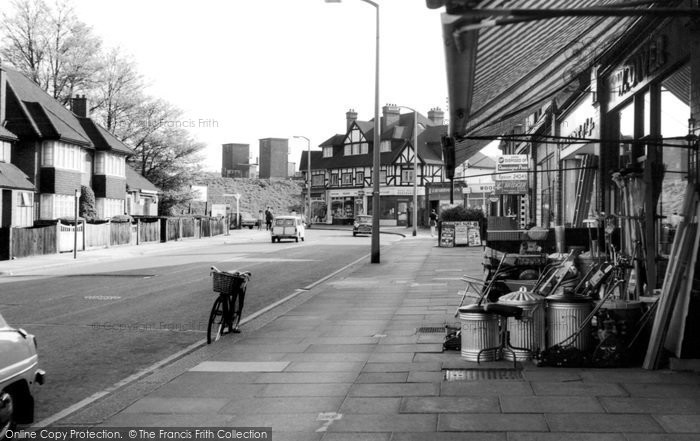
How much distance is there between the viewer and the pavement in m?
5.74

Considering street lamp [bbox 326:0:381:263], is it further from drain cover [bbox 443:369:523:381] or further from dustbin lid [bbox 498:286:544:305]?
drain cover [bbox 443:369:523:381]

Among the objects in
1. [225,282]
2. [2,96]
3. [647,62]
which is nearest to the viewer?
[225,282]

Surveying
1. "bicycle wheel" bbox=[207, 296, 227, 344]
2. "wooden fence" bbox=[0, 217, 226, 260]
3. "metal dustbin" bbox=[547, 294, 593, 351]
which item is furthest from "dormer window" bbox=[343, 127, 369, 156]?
"metal dustbin" bbox=[547, 294, 593, 351]

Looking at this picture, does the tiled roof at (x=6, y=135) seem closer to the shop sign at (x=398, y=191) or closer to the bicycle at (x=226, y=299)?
the bicycle at (x=226, y=299)

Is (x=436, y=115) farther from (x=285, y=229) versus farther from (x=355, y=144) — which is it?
(x=285, y=229)

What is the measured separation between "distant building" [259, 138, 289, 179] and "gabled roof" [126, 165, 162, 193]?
60.2 m

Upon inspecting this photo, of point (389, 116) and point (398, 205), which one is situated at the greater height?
point (389, 116)

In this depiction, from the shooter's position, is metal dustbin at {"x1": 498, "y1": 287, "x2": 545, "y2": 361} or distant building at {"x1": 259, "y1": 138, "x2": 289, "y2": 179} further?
distant building at {"x1": 259, "y1": 138, "x2": 289, "y2": 179}

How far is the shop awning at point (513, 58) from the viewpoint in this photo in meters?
5.13

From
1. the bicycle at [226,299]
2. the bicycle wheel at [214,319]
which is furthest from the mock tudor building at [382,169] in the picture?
the bicycle wheel at [214,319]

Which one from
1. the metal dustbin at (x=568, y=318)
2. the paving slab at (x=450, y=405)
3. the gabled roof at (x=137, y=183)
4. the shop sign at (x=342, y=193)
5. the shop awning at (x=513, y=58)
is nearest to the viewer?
the shop awning at (x=513, y=58)

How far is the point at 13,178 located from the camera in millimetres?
36156

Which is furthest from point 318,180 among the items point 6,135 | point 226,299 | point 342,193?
point 226,299

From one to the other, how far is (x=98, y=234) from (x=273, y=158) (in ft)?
266
